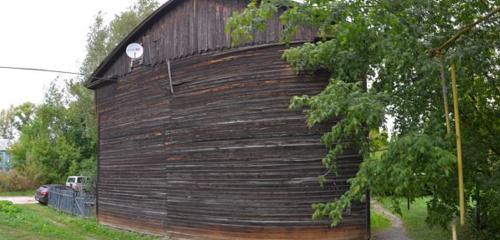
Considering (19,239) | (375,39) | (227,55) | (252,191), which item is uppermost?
(227,55)

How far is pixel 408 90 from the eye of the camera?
323 inches

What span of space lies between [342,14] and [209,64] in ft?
25.7

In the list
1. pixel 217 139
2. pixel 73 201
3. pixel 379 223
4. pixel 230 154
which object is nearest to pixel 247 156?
pixel 230 154

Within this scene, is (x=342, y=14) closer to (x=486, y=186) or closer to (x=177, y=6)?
(x=486, y=186)

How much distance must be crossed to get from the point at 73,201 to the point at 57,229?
7.16 metres

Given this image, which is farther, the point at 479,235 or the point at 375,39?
the point at 479,235

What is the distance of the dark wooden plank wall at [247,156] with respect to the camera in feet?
41.6

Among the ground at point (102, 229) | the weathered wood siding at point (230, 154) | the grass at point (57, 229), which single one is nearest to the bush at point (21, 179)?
the grass at point (57, 229)

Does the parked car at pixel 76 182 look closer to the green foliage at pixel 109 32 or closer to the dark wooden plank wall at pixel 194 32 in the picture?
the green foliage at pixel 109 32

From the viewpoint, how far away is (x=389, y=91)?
8.52m

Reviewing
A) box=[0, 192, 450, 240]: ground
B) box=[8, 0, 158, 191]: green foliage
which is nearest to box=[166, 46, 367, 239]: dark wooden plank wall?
box=[0, 192, 450, 240]: ground

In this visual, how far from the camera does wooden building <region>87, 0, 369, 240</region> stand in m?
12.7

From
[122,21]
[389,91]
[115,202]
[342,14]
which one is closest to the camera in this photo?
[342,14]

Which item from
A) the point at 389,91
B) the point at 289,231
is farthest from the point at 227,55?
the point at 389,91
